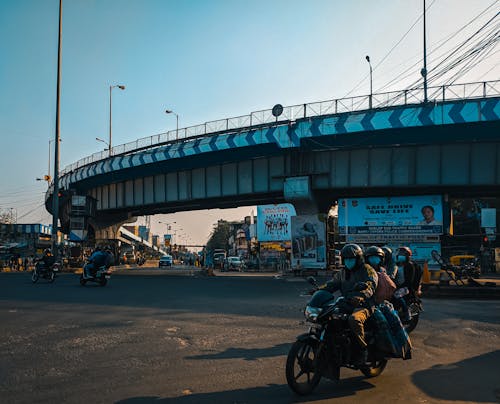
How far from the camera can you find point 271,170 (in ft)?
120

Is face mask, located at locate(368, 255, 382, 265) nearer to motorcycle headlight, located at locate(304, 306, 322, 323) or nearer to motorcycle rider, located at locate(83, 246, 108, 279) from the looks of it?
motorcycle headlight, located at locate(304, 306, 322, 323)

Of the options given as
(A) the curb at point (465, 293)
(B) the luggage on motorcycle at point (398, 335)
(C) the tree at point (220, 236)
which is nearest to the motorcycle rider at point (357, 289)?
(B) the luggage on motorcycle at point (398, 335)

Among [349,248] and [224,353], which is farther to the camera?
[224,353]

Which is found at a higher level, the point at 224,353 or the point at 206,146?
the point at 206,146

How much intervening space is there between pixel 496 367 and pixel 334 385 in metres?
2.60

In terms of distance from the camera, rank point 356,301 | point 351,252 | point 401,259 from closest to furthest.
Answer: point 356,301, point 351,252, point 401,259

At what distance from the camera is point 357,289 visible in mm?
5547

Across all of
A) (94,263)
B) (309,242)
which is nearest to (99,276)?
(94,263)

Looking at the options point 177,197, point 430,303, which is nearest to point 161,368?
point 430,303

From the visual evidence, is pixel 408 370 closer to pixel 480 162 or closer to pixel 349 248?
pixel 349 248

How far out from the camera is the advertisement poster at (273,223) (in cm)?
7000

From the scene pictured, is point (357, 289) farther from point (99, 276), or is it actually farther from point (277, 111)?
point (277, 111)

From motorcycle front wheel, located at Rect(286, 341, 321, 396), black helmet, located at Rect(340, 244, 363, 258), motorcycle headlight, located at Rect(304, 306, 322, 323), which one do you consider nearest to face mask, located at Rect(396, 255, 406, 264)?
black helmet, located at Rect(340, 244, 363, 258)

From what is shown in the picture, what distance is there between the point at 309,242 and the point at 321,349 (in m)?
31.1
